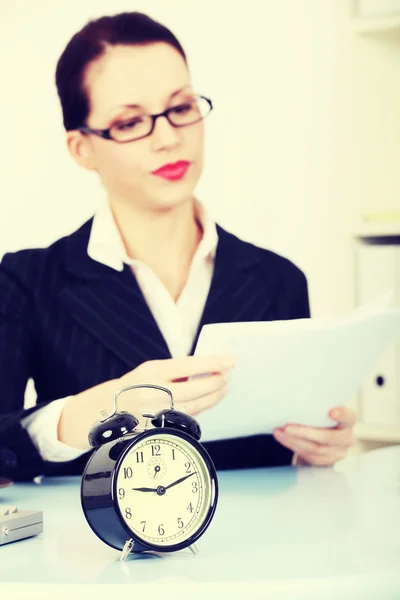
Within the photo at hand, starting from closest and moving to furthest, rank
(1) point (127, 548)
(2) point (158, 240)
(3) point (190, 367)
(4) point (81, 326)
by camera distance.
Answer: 1. (1) point (127, 548)
2. (3) point (190, 367)
3. (4) point (81, 326)
4. (2) point (158, 240)

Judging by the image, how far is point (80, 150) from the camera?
1847 mm

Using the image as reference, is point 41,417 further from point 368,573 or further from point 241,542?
point 368,573

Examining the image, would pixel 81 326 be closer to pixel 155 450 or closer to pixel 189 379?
pixel 189 379

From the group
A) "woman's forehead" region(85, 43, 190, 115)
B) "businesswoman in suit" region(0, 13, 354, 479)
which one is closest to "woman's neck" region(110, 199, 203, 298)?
"businesswoman in suit" region(0, 13, 354, 479)

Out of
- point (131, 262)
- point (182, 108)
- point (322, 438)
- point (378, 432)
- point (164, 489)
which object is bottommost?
point (378, 432)

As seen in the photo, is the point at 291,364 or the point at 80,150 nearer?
the point at 291,364

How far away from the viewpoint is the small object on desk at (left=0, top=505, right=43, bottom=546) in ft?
3.11

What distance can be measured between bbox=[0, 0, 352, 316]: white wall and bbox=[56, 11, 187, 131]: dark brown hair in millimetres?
37

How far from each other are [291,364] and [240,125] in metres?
0.91

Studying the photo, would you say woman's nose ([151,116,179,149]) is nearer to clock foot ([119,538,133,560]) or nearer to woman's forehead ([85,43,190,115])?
woman's forehead ([85,43,190,115])

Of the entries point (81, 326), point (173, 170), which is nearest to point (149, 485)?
point (81, 326)

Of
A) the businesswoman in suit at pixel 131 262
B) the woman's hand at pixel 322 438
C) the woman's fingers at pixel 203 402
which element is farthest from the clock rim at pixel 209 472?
the businesswoman in suit at pixel 131 262

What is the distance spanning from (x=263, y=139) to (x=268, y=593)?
1.37 meters

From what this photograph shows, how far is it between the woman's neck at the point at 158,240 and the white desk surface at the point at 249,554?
65 centimetres
